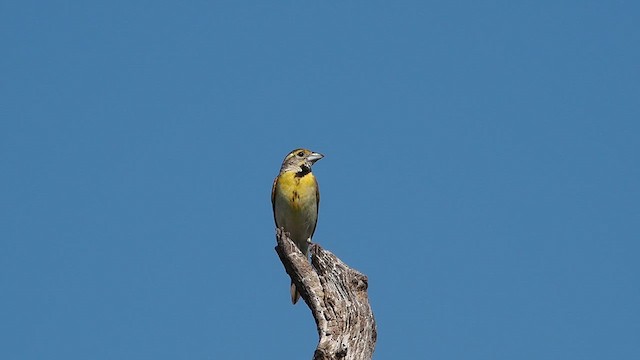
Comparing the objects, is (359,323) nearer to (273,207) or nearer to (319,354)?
(319,354)

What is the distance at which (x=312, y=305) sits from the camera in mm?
9461

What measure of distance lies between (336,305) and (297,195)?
4.43 metres

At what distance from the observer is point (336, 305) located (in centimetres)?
929

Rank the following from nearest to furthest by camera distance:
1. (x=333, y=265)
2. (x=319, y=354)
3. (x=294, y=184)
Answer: (x=319, y=354)
(x=333, y=265)
(x=294, y=184)

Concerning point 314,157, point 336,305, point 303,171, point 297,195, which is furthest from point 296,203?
point 336,305

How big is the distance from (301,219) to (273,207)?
523mm

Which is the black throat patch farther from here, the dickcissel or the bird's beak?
the bird's beak

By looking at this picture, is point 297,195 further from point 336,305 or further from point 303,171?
point 336,305

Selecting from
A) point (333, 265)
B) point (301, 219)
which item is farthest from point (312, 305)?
point (301, 219)

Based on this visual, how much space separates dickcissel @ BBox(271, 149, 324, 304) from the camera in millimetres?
13633

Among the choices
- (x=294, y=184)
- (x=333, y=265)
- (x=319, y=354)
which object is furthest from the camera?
(x=294, y=184)

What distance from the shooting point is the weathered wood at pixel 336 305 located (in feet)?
29.5

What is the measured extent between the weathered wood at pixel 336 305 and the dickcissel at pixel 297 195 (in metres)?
3.62

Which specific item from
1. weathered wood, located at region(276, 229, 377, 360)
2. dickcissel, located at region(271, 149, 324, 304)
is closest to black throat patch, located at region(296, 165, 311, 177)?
dickcissel, located at region(271, 149, 324, 304)
